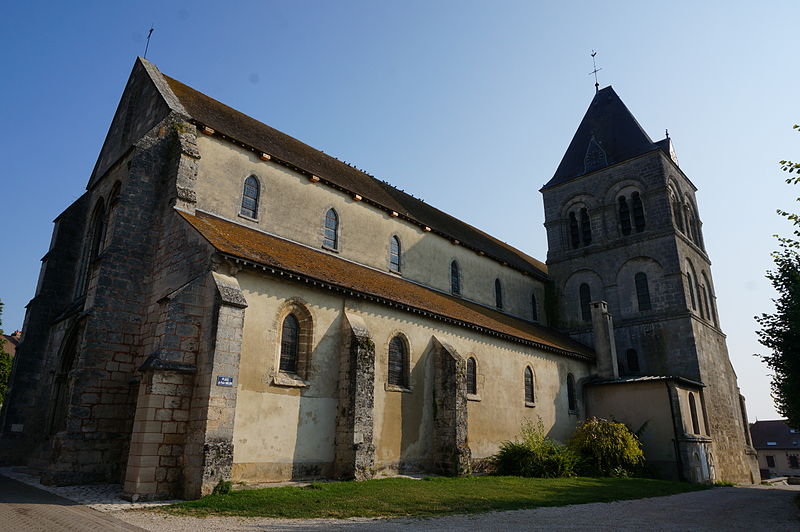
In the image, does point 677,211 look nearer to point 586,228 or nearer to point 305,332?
point 586,228

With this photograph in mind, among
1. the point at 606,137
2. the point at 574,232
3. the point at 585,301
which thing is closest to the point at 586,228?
the point at 574,232

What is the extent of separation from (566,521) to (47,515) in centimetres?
969

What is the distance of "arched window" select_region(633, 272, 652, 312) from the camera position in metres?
29.2

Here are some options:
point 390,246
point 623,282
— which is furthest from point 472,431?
point 623,282

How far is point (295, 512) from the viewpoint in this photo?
33.8ft

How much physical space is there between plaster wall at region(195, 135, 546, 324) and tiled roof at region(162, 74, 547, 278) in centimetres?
51

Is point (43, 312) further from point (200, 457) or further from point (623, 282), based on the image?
point (623, 282)

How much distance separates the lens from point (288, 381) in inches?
575

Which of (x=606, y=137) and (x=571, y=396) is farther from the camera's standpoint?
(x=606, y=137)

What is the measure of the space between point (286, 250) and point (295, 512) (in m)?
9.21

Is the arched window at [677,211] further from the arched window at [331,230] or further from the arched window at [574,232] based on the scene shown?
the arched window at [331,230]

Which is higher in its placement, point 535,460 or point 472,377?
point 472,377

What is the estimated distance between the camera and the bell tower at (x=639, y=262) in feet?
90.4

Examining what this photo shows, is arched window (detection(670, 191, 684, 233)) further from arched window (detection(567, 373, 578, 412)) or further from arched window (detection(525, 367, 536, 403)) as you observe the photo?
arched window (detection(525, 367, 536, 403))
